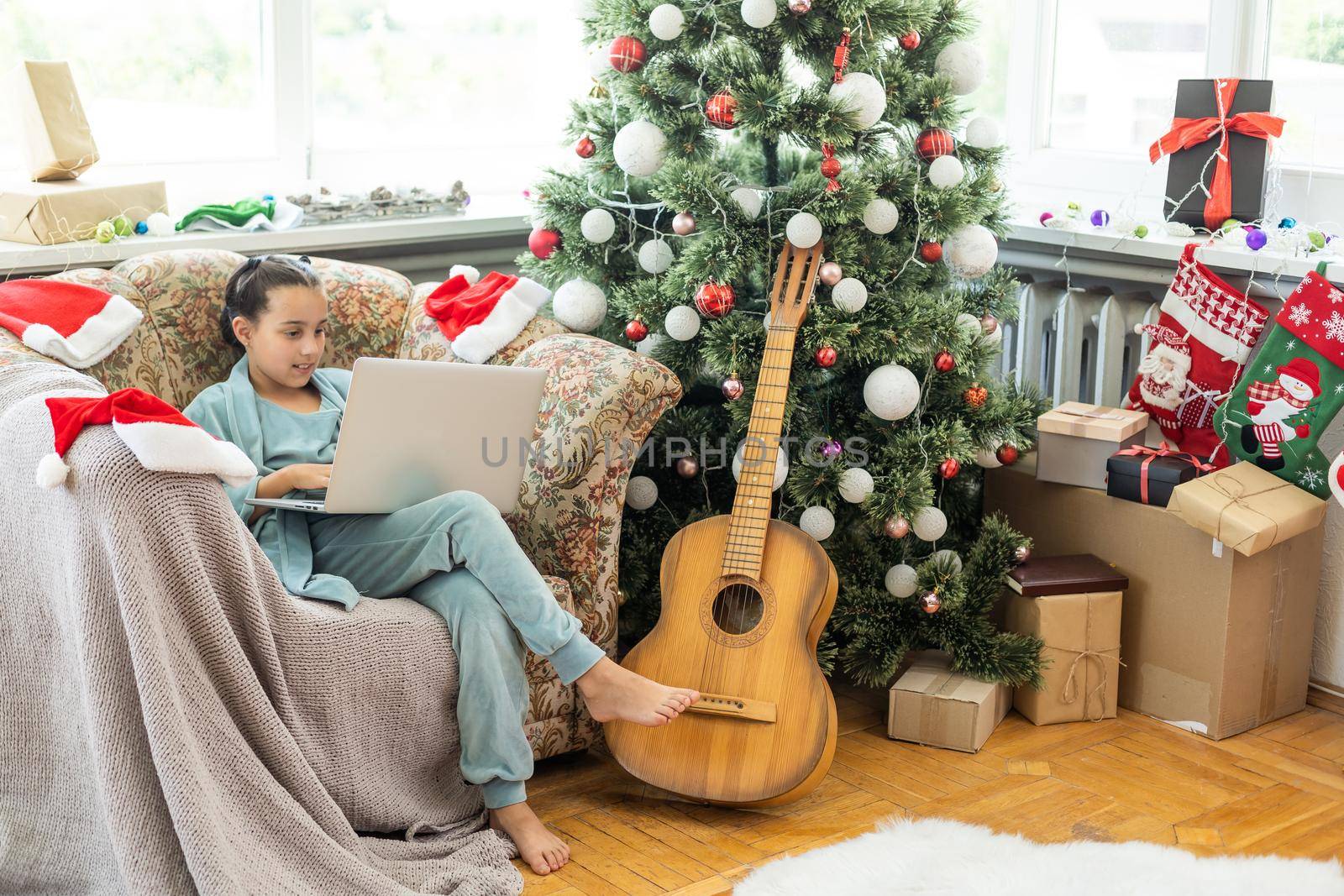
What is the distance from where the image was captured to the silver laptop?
187cm

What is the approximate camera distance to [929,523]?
7.78 ft

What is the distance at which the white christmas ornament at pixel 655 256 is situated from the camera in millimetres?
2379

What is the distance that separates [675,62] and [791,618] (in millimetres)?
991

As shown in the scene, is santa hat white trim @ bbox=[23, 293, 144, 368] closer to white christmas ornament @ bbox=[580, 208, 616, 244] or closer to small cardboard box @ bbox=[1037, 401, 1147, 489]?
white christmas ornament @ bbox=[580, 208, 616, 244]

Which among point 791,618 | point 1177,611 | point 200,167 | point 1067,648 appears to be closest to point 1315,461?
point 1177,611

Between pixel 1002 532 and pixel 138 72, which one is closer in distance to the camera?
pixel 1002 532

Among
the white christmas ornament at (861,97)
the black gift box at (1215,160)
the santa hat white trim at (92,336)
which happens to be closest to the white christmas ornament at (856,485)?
the white christmas ornament at (861,97)

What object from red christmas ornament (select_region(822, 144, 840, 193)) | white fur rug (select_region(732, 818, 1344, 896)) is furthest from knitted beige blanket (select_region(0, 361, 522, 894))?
red christmas ornament (select_region(822, 144, 840, 193))

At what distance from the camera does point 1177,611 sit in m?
2.40

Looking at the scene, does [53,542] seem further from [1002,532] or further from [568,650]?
[1002,532]

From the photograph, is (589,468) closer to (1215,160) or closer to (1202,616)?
(1202,616)

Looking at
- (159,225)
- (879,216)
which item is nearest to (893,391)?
(879,216)

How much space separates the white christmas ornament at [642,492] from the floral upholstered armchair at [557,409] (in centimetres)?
23

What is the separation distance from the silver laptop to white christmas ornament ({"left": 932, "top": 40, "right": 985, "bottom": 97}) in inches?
37.8
